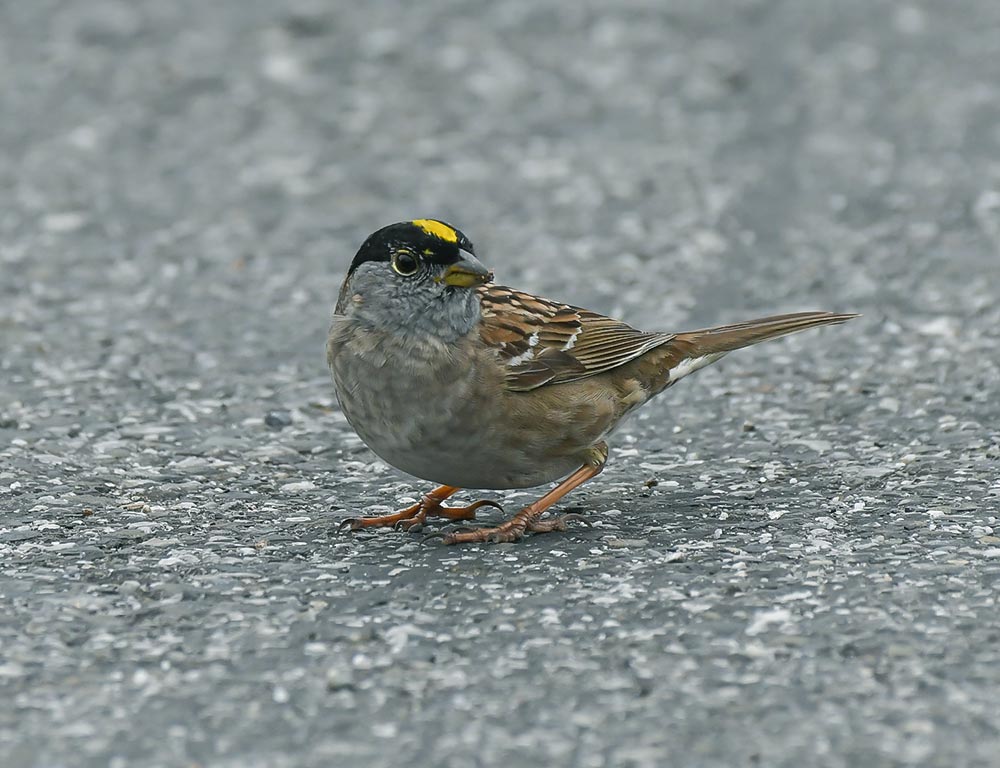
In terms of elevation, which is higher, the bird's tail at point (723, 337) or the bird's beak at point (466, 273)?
the bird's beak at point (466, 273)

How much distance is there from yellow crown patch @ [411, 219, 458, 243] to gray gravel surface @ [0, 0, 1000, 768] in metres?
1.07

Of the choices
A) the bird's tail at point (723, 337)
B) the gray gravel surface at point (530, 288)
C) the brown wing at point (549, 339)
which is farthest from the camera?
the bird's tail at point (723, 337)

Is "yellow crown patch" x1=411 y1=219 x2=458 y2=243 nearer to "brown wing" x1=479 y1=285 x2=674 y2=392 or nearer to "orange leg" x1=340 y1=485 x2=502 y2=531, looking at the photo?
"brown wing" x1=479 y1=285 x2=674 y2=392

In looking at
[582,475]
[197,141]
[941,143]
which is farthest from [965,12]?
[582,475]

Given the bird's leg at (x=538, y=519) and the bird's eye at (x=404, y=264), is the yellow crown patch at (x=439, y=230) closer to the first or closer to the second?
the bird's eye at (x=404, y=264)

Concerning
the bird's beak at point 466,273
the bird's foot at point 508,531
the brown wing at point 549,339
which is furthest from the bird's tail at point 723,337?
the bird's beak at point 466,273

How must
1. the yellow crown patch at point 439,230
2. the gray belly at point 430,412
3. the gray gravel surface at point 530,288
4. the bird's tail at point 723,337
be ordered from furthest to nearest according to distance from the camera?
the bird's tail at point 723,337 → the yellow crown patch at point 439,230 → the gray belly at point 430,412 → the gray gravel surface at point 530,288

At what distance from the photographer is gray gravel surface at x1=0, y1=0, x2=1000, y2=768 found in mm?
4305

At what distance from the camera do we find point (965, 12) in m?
12.6

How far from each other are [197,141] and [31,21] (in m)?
2.56

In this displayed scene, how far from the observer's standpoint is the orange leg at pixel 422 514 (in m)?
5.71

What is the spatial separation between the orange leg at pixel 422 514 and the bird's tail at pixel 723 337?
1.01 meters

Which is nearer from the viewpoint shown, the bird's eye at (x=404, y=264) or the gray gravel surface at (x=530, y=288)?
the gray gravel surface at (x=530, y=288)

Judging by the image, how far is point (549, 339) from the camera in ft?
19.4
